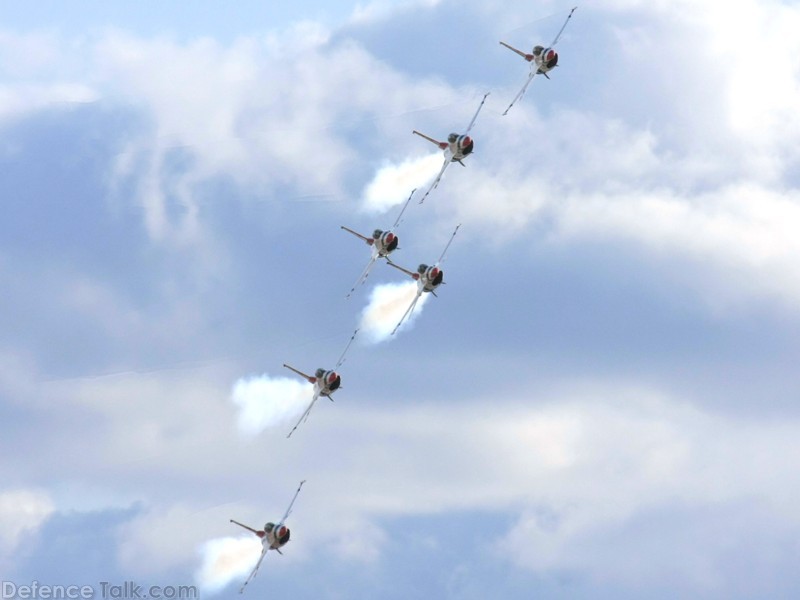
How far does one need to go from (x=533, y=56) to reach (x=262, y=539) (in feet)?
202

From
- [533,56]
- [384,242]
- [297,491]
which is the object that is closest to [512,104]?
[533,56]

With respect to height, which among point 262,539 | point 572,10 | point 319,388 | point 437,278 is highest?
point 572,10

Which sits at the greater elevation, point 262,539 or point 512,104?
point 512,104

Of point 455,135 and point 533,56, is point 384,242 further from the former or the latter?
point 533,56

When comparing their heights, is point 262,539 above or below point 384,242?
below

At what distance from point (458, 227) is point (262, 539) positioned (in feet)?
135

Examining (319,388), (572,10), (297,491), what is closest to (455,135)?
(572,10)

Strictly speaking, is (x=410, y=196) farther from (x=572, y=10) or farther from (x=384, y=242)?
(x=572, y=10)

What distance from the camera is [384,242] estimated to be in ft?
553

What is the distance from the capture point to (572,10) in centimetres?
16575

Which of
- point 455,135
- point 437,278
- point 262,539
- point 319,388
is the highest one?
point 455,135

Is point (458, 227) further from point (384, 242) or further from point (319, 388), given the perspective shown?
point (319, 388)

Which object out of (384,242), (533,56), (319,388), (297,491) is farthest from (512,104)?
(297,491)

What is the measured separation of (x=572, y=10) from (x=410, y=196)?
90.4ft
